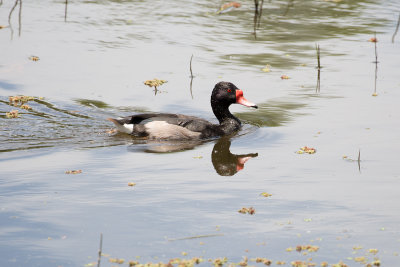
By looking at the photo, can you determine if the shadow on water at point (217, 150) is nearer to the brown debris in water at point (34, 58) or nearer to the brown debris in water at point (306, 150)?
the brown debris in water at point (306, 150)

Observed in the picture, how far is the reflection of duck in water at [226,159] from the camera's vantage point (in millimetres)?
10609

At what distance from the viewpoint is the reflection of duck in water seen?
34.8 ft

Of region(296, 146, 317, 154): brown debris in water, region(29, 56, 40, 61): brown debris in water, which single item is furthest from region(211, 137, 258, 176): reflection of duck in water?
region(29, 56, 40, 61): brown debris in water

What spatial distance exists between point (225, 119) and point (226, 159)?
2294 mm

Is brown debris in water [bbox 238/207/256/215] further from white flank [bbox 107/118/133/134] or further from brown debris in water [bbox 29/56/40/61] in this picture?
brown debris in water [bbox 29/56/40/61]

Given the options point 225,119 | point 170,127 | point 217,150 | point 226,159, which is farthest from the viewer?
point 225,119

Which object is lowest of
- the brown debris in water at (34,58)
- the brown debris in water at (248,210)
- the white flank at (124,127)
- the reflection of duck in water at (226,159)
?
the brown debris in water at (34,58)

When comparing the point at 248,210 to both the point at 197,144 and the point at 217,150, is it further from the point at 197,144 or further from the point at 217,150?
the point at 197,144

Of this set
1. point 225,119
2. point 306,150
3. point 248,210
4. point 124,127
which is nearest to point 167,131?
point 124,127

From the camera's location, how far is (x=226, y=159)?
11414 mm

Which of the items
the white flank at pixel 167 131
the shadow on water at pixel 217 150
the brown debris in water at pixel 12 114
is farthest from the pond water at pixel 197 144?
the white flank at pixel 167 131

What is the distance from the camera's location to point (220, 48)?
1862 centimetres

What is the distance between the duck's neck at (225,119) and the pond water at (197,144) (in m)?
0.25

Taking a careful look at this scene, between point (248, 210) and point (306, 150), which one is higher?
point (248, 210)
